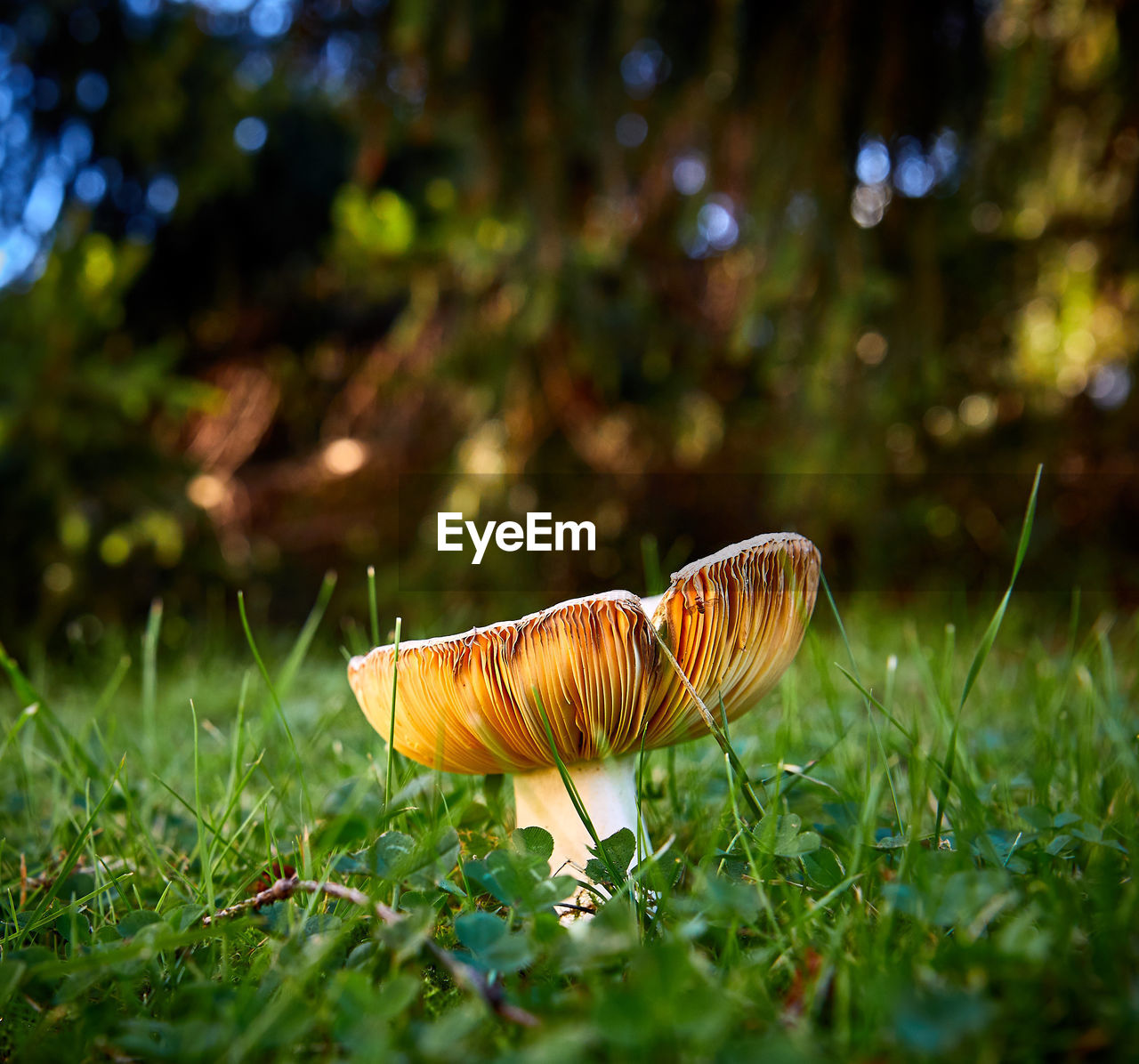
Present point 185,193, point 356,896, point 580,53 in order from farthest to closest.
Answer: point 185,193 < point 580,53 < point 356,896

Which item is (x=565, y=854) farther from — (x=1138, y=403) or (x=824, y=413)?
(x=1138, y=403)

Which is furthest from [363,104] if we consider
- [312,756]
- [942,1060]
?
[942,1060]

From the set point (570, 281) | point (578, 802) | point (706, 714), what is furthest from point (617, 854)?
point (570, 281)

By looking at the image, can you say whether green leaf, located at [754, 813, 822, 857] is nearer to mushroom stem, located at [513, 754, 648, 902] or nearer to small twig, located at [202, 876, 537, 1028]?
mushroom stem, located at [513, 754, 648, 902]

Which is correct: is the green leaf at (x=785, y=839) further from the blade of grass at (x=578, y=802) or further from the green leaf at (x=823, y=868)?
the blade of grass at (x=578, y=802)

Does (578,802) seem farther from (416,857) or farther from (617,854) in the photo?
(416,857)
